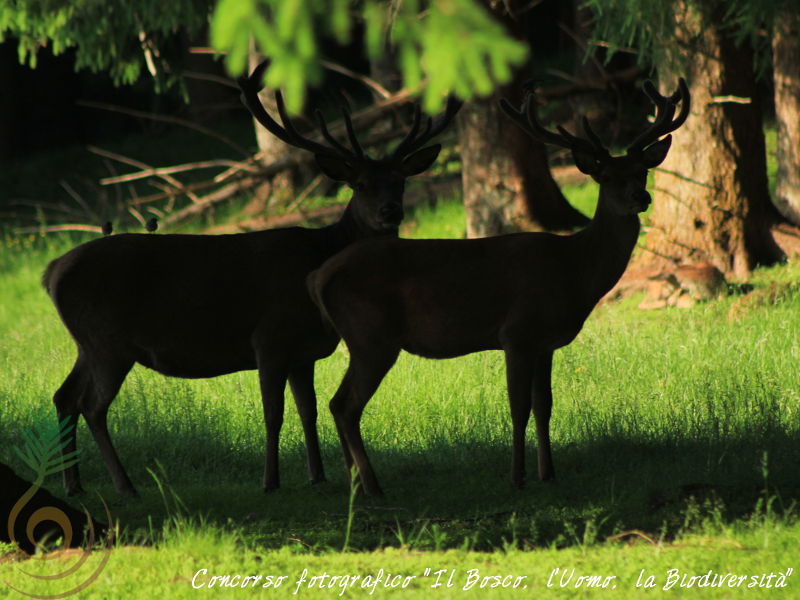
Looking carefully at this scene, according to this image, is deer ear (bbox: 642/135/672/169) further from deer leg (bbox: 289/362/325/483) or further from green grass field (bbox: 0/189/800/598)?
deer leg (bbox: 289/362/325/483)

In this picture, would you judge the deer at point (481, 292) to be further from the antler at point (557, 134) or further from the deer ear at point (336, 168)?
the deer ear at point (336, 168)

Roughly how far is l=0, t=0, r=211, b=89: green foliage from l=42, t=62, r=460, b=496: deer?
215 inches

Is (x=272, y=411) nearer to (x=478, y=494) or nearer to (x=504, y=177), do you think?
(x=478, y=494)

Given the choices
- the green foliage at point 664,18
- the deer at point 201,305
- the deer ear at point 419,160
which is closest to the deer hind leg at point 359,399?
the deer at point 201,305

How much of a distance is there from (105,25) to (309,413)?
694 cm

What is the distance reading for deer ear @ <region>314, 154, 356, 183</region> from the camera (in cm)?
675

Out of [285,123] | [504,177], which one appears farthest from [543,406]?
[504,177]

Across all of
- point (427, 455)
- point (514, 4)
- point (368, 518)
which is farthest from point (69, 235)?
point (368, 518)

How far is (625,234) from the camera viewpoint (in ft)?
20.8

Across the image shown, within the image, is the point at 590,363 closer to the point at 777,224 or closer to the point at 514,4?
the point at 777,224

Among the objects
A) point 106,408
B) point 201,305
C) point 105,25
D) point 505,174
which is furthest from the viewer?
point 505,174

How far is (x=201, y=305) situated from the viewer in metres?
6.59

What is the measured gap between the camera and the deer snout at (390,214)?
6.60m

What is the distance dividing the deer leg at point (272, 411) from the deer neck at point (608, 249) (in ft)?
6.29
